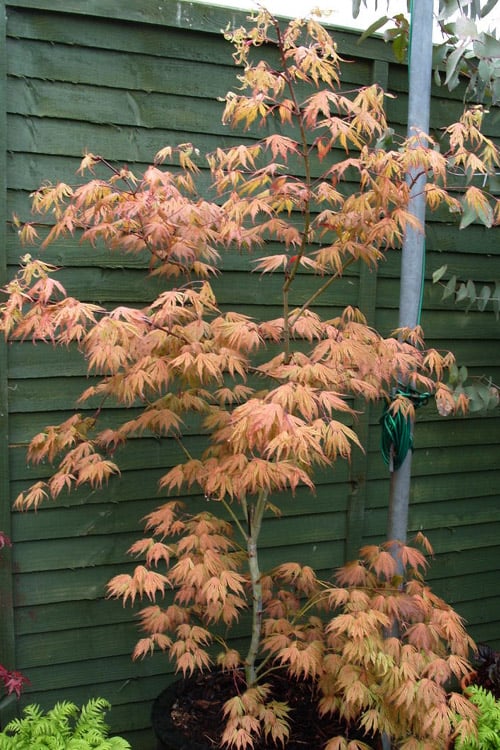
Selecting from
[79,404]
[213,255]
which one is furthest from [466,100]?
[79,404]

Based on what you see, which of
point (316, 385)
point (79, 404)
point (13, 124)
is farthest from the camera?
point (79, 404)

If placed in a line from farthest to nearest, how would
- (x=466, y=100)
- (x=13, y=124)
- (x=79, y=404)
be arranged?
(x=466, y=100) < (x=79, y=404) < (x=13, y=124)

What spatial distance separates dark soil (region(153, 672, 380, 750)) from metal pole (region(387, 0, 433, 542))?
30.1 inches

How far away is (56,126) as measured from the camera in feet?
8.00

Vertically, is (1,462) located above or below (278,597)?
above

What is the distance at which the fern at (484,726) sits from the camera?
2.12 metres

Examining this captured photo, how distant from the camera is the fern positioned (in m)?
2.12

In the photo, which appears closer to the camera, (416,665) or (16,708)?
(416,665)

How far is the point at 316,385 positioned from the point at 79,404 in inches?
38.3

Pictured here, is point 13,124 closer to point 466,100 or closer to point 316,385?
point 316,385

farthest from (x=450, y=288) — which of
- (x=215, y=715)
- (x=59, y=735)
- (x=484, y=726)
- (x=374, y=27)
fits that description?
(x=59, y=735)

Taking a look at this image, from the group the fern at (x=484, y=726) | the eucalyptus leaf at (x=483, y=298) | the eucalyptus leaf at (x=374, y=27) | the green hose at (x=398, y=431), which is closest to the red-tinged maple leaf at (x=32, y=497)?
the green hose at (x=398, y=431)

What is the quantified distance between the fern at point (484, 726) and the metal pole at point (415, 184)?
25.2 inches

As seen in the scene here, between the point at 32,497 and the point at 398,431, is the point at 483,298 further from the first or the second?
the point at 32,497
